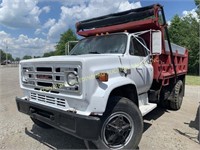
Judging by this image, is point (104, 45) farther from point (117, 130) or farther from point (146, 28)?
point (117, 130)

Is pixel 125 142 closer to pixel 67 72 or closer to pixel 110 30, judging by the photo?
pixel 67 72

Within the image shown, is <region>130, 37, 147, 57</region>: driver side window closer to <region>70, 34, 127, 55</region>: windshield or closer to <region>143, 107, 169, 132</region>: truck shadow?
<region>70, 34, 127, 55</region>: windshield

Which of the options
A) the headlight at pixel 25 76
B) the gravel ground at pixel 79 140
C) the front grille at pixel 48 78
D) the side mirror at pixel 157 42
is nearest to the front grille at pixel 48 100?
the front grille at pixel 48 78

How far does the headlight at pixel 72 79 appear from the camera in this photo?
3328 mm

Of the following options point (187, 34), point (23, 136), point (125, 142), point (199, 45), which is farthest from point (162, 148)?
point (187, 34)

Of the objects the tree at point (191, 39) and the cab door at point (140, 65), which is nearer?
the cab door at point (140, 65)

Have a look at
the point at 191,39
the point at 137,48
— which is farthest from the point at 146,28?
the point at 191,39

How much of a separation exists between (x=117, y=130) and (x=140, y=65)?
172 centimetres

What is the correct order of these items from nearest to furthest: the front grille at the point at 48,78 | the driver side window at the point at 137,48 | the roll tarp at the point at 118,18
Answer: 1. the front grille at the point at 48,78
2. the driver side window at the point at 137,48
3. the roll tarp at the point at 118,18

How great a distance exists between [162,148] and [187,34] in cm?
2720

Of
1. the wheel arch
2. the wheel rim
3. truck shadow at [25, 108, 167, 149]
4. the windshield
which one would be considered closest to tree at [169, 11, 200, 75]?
truck shadow at [25, 108, 167, 149]

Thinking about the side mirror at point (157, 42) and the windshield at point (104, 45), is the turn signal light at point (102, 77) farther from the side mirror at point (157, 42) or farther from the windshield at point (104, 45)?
the side mirror at point (157, 42)

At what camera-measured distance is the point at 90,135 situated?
3.14 m

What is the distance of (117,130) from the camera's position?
364 cm
